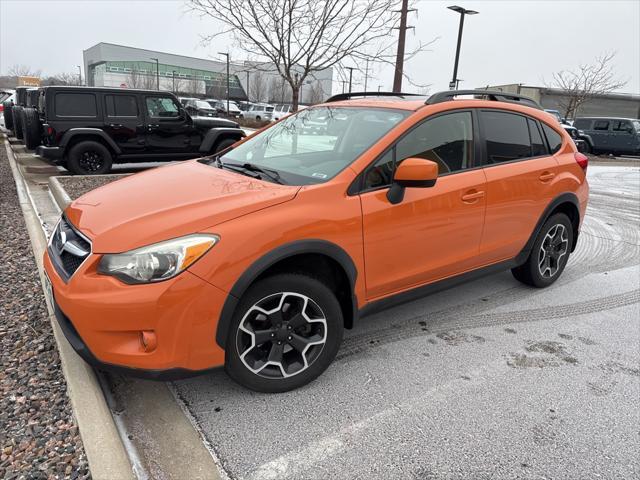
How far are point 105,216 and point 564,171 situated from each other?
375 cm

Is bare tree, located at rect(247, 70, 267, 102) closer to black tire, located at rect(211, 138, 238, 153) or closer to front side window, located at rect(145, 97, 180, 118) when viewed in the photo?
black tire, located at rect(211, 138, 238, 153)

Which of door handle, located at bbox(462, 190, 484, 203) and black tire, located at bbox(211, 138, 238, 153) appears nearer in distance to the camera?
door handle, located at bbox(462, 190, 484, 203)

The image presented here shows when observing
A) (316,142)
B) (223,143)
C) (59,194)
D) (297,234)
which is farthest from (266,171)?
(223,143)

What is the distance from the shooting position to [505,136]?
391cm

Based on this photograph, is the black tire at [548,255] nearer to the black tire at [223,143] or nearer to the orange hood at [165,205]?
the orange hood at [165,205]

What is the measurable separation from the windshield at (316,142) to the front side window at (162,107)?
7246mm

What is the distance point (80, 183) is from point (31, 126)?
8.67 feet

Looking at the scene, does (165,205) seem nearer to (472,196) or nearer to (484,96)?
(472,196)

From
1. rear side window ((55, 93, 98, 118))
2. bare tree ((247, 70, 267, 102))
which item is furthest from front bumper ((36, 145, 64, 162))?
bare tree ((247, 70, 267, 102))

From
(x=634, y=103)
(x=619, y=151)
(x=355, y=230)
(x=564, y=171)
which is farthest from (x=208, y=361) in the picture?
(x=634, y=103)

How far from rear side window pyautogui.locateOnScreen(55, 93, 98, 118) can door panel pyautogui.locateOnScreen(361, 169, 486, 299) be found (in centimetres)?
873

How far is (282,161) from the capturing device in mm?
3393

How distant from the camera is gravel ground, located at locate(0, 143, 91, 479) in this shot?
2094 mm

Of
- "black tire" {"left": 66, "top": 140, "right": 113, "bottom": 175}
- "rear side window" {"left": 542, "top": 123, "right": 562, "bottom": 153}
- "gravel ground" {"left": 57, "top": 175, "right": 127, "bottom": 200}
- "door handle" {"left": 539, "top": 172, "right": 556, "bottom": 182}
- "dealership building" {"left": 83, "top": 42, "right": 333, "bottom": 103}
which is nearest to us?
"door handle" {"left": 539, "top": 172, "right": 556, "bottom": 182}
